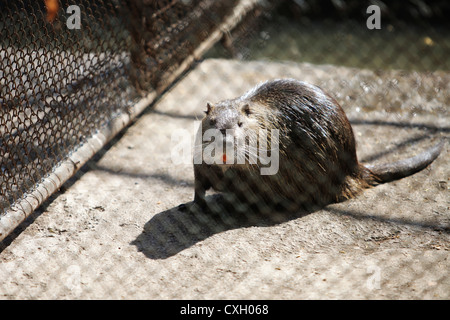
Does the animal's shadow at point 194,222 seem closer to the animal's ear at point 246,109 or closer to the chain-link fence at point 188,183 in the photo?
the chain-link fence at point 188,183

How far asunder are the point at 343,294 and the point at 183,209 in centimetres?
123

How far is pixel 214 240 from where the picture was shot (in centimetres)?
284

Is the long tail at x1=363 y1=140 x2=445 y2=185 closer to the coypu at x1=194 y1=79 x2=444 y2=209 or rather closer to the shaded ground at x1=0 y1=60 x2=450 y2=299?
the shaded ground at x1=0 y1=60 x2=450 y2=299

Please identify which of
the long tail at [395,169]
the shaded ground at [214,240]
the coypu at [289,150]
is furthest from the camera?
the long tail at [395,169]

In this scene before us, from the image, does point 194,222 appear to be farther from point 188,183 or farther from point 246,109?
point 246,109

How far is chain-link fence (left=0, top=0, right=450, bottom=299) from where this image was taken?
2.50 m

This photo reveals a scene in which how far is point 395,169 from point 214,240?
1403 millimetres

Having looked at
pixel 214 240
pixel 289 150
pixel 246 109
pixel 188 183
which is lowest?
pixel 214 240

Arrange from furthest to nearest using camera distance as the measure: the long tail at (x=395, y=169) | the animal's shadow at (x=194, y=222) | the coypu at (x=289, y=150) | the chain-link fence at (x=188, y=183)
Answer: the long tail at (x=395, y=169) < the coypu at (x=289, y=150) < the animal's shadow at (x=194, y=222) < the chain-link fence at (x=188, y=183)

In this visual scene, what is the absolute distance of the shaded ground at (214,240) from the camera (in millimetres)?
2402

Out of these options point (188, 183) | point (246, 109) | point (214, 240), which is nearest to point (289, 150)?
point (246, 109)

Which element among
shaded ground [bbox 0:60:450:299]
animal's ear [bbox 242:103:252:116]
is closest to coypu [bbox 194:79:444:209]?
animal's ear [bbox 242:103:252:116]

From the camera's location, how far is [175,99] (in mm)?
4688

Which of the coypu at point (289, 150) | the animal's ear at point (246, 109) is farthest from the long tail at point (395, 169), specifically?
the animal's ear at point (246, 109)
